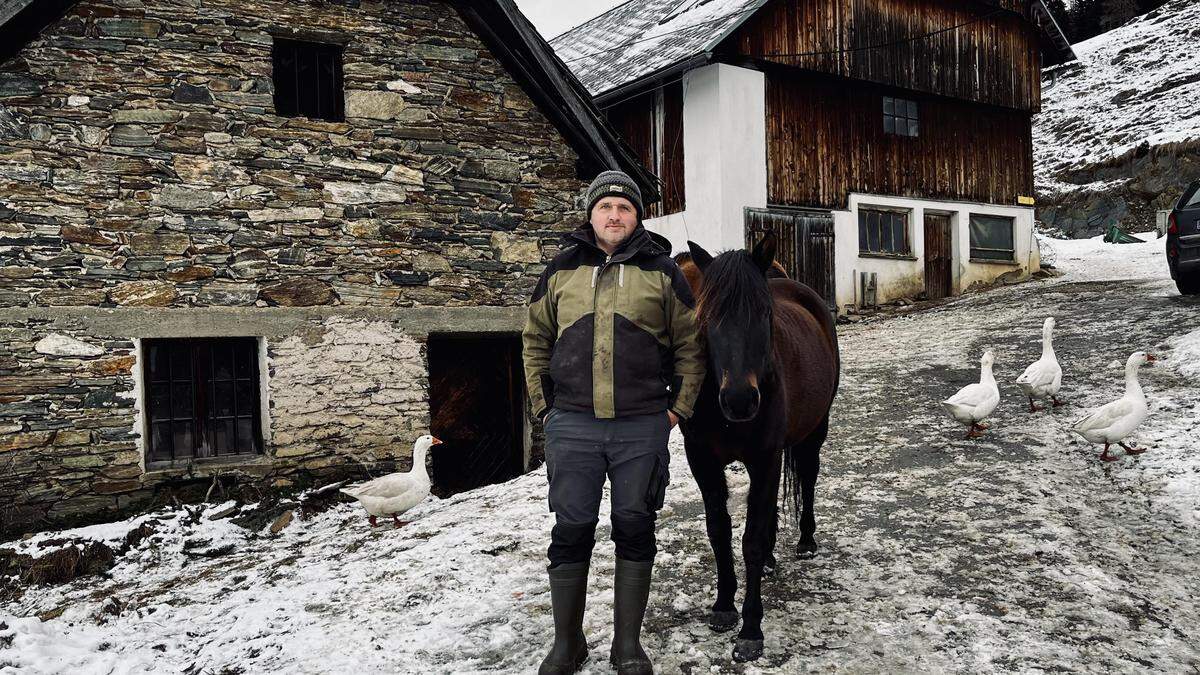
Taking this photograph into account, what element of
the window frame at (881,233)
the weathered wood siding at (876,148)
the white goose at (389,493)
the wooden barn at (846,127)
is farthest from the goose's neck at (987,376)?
the window frame at (881,233)

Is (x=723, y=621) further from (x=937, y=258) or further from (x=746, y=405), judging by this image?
(x=937, y=258)

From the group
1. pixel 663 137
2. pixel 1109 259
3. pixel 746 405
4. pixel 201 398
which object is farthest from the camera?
pixel 1109 259

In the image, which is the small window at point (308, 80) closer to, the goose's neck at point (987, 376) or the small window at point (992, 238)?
the goose's neck at point (987, 376)

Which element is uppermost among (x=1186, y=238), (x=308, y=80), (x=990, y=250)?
(x=308, y=80)

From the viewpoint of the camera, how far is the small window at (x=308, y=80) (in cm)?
802

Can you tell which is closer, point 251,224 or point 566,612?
point 566,612

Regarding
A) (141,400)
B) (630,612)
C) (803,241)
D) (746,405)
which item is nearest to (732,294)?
(746,405)

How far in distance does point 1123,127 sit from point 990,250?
17691 mm

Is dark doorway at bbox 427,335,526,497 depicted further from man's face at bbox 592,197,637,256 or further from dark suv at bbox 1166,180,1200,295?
dark suv at bbox 1166,180,1200,295

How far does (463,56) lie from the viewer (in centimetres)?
841

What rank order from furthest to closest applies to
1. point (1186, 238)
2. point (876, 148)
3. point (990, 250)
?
point (990, 250), point (876, 148), point (1186, 238)

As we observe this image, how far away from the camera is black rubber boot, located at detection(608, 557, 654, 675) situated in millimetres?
3291

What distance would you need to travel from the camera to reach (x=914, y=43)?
16.1 meters

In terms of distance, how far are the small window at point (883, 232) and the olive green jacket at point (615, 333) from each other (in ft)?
44.0
